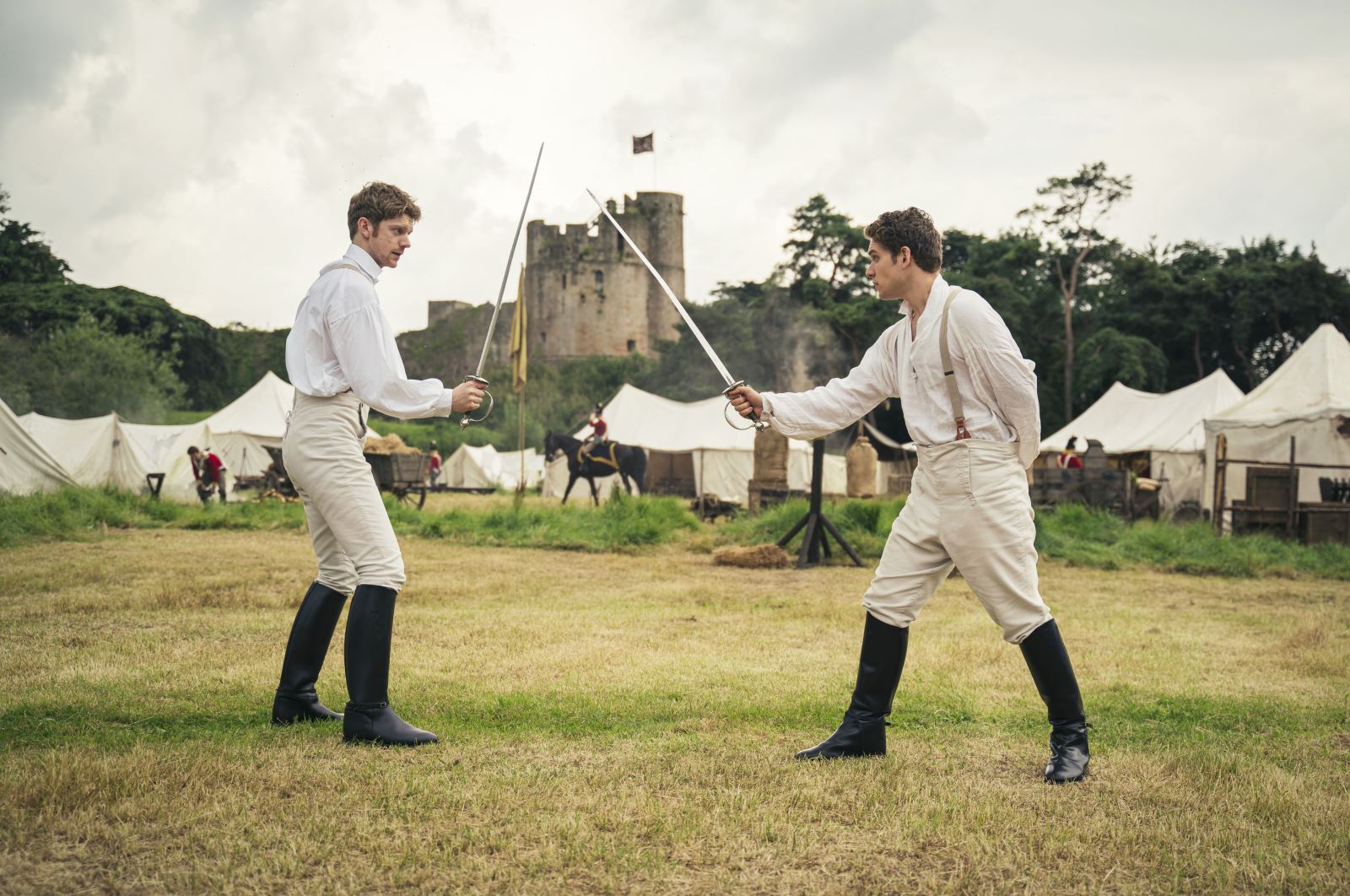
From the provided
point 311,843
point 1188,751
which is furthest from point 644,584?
point 311,843

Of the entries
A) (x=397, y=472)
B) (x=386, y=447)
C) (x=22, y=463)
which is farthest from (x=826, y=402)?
(x=386, y=447)

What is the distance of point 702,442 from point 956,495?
22.8 m

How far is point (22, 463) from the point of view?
611 inches

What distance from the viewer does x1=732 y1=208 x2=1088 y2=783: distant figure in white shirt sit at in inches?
126

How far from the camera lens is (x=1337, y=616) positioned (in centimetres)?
716

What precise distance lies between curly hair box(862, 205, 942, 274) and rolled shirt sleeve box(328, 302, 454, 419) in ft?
4.73

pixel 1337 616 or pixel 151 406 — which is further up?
pixel 151 406

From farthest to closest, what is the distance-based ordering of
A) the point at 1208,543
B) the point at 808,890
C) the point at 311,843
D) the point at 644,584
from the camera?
the point at 1208,543 < the point at 644,584 < the point at 311,843 < the point at 808,890

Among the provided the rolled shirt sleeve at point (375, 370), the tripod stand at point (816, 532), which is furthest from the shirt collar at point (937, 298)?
the tripod stand at point (816, 532)

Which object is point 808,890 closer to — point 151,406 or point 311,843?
point 311,843

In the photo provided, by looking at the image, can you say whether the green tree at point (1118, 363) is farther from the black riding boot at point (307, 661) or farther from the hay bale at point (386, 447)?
the black riding boot at point (307, 661)

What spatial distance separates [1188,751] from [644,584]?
5282 millimetres

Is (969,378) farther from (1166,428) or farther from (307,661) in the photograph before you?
(1166,428)

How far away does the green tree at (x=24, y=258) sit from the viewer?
44969 mm
